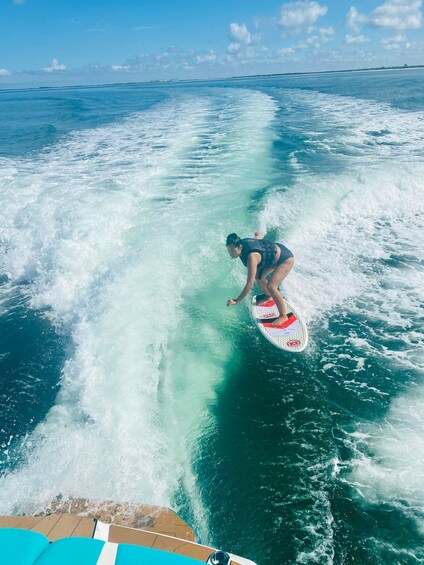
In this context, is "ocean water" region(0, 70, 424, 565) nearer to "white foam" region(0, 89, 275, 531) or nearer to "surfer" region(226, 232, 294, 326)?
"white foam" region(0, 89, 275, 531)

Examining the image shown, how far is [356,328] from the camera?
750 centimetres

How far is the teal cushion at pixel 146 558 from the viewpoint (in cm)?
305

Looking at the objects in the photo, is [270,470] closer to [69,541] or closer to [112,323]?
[69,541]

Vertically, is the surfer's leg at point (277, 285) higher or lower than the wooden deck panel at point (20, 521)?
higher

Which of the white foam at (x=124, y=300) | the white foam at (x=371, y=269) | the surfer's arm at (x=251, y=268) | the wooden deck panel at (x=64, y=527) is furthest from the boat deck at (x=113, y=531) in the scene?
the surfer's arm at (x=251, y=268)

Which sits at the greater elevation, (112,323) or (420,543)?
(112,323)

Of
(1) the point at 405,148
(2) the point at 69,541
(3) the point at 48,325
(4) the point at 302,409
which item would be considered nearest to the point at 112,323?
(3) the point at 48,325

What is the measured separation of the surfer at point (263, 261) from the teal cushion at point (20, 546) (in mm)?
4535

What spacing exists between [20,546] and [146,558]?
3.59ft

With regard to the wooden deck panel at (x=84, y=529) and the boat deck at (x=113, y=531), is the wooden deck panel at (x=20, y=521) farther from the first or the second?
the wooden deck panel at (x=84, y=529)

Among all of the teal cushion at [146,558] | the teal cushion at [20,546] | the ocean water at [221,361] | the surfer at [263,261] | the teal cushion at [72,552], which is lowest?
the ocean water at [221,361]

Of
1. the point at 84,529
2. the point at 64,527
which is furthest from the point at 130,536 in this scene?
the point at 64,527

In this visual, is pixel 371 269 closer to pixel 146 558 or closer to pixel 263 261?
pixel 263 261

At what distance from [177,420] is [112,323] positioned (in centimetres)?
270
